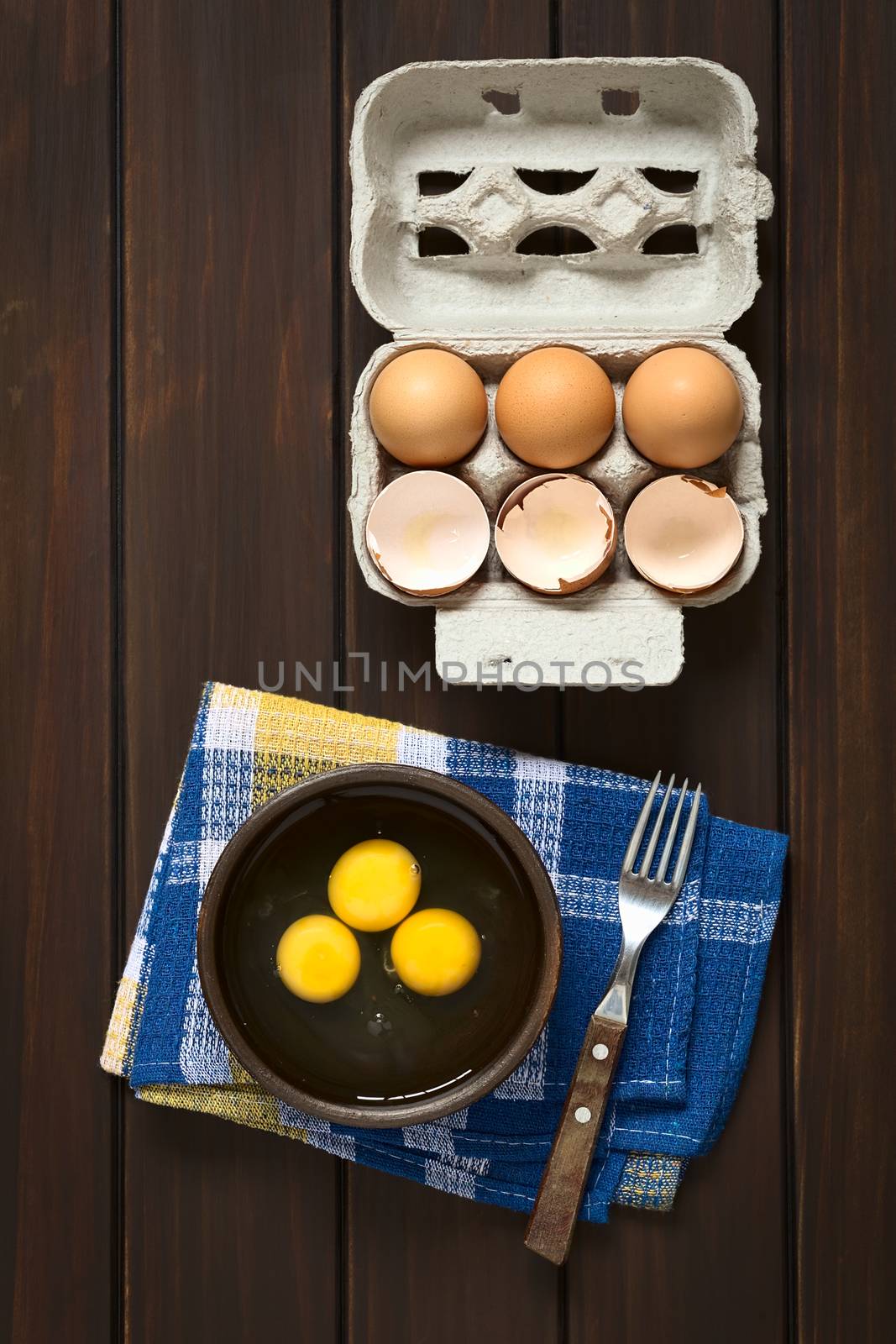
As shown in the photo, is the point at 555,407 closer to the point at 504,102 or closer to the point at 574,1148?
the point at 504,102

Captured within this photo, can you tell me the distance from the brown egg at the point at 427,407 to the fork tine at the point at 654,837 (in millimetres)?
234

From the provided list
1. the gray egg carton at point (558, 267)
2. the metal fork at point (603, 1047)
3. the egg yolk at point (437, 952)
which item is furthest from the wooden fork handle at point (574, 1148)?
the gray egg carton at point (558, 267)

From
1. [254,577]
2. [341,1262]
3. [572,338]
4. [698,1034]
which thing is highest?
[572,338]

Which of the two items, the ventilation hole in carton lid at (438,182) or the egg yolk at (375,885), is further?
the ventilation hole in carton lid at (438,182)

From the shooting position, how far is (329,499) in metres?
0.65

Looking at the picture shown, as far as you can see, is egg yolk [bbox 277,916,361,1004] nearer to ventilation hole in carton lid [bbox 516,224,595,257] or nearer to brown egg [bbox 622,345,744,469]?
brown egg [bbox 622,345,744,469]

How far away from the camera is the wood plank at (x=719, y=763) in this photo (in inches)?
25.2

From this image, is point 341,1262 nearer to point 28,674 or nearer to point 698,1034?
point 698,1034

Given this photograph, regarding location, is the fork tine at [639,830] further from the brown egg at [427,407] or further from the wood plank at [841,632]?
the brown egg at [427,407]

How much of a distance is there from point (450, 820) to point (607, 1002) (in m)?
0.16

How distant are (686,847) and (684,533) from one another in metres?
0.18

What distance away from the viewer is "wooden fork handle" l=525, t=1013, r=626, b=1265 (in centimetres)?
58

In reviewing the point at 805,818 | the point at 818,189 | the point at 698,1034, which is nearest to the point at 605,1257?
the point at 698,1034

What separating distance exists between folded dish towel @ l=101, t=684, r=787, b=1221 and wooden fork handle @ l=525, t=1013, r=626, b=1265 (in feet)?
0.07
